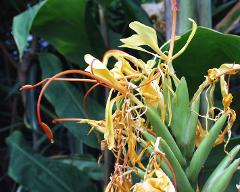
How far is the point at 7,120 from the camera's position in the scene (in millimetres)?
1905

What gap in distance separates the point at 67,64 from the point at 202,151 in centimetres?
119

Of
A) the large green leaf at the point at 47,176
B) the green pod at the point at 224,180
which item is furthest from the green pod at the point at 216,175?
the large green leaf at the point at 47,176

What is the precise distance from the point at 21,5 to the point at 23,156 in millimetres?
526

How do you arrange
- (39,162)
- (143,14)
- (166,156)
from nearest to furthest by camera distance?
1. (166,156)
2. (143,14)
3. (39,162)

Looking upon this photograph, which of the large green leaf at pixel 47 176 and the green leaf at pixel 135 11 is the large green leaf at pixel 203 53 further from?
the large green leaf at pixel 47 176

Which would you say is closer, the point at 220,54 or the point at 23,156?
the point at 220,54

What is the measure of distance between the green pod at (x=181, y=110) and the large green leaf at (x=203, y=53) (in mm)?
191

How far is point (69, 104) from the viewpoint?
1336mm

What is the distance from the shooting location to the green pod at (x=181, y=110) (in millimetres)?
579

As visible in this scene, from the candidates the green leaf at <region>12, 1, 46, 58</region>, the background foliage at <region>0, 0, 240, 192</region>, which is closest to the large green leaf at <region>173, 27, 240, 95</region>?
the background foliage at <region>0, 0, 240, 192</region>

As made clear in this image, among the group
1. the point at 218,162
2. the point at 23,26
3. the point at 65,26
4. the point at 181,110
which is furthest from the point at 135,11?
the point at 181,110

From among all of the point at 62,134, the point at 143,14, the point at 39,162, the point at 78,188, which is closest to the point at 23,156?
the point at 39,162

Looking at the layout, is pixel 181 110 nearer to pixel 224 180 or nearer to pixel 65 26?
pixel 224 180

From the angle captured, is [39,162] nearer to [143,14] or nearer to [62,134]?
[62,134]
